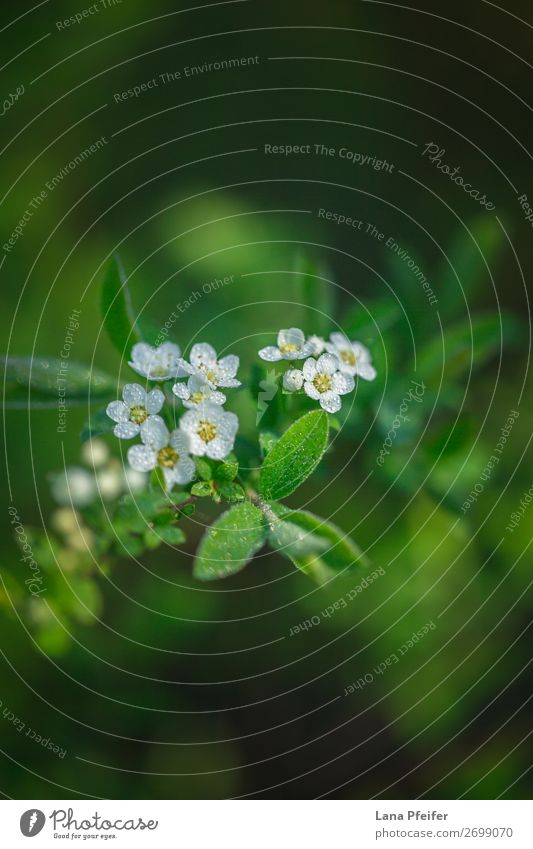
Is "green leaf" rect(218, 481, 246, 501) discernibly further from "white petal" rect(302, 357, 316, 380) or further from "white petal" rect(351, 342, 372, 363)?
"white petal" rect(351, 342, 372, 363)

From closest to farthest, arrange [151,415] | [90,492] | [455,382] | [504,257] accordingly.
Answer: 1. [151,415]
2. [90,492]
3. [455,382]
4. [504,257]

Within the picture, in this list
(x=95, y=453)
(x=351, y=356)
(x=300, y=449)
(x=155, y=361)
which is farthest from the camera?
(x=95, y=453)

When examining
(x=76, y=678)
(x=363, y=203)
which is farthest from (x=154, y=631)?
(x=363, y=203)

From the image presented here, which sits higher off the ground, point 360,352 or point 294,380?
point 360,352

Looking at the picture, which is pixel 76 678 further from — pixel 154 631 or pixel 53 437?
pixel 53 437

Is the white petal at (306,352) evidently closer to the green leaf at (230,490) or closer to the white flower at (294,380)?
the white flower at (294,380)

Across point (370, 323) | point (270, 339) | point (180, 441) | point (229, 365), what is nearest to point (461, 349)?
point (370, 323)

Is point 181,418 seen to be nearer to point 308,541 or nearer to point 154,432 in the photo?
point 154,432
